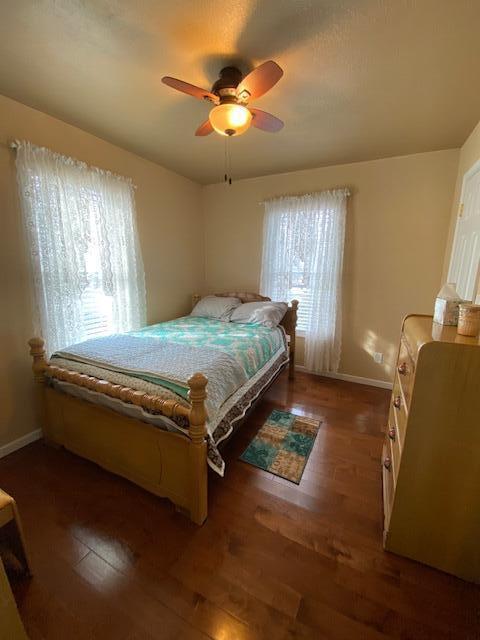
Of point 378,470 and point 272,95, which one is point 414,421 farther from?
point 272,95

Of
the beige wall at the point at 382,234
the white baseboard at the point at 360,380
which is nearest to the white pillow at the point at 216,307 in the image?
the beige wall at the point at 382,234

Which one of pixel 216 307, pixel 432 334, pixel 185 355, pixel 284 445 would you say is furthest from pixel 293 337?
pixel 432 334

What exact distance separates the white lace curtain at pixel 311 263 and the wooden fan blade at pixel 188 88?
6.00 feet

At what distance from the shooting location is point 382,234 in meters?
2.84

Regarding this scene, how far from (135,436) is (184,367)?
0.48 metres

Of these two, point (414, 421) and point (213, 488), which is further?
point (213, 488)

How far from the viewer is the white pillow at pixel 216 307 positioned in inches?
126

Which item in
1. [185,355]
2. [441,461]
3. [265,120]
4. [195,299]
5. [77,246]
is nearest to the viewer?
[441,461]

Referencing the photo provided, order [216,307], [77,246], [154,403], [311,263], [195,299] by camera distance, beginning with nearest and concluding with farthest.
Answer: [154,403] → [77,246] → [311,263] → [216,307] → [195,299]

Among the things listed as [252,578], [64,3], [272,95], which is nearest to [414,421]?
[252,578]

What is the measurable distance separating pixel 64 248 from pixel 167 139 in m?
1.31

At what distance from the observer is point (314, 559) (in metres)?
1.27

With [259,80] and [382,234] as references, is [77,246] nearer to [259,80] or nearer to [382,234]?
[259,80]

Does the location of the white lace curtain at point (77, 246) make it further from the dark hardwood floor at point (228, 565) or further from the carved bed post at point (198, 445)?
the carved bed post at point (198, 445)
